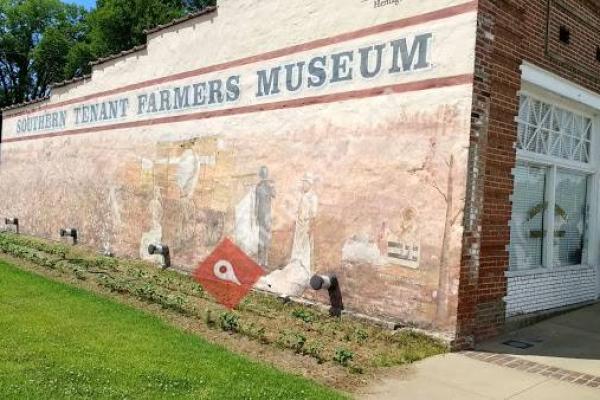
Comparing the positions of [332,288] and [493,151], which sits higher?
[493,151]

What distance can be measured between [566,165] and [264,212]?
15.7 feet

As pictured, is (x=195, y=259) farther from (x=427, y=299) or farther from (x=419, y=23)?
(x=419, y=23)

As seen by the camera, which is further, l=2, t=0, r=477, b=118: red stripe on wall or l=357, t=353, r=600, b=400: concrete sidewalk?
l=2, t=0, r=477, b=118: red stripe on wall

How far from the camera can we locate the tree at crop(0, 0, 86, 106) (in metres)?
36.6

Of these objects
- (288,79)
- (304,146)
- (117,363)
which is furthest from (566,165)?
(117,363)

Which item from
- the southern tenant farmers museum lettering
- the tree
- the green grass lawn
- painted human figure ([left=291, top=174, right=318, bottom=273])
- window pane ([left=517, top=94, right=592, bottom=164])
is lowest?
the green grass lawn

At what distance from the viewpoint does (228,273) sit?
10.7 meters

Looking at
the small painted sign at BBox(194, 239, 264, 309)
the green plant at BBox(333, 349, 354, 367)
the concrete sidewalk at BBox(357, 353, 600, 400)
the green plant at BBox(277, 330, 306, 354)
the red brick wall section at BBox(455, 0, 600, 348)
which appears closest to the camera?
the concrete sidewalk at BBox(357, 353, 600, 400)

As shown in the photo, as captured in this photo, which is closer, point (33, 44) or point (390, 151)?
point (390, 151)

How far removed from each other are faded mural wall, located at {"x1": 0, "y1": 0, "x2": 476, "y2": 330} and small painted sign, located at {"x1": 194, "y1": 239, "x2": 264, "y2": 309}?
216mm

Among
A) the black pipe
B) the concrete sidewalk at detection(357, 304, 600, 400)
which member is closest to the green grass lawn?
the concrete sidewalk at detection(357, 304, 600, 400)

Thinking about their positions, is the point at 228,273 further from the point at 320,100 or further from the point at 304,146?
the point at 320,100

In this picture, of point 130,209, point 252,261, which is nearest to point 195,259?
point 252,261

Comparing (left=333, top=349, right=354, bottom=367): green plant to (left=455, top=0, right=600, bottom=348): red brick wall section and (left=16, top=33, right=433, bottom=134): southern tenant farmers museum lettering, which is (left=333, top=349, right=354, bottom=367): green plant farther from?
(left=16, top=33, right=433, bottom=134): southern tenant farmers museum lettering
